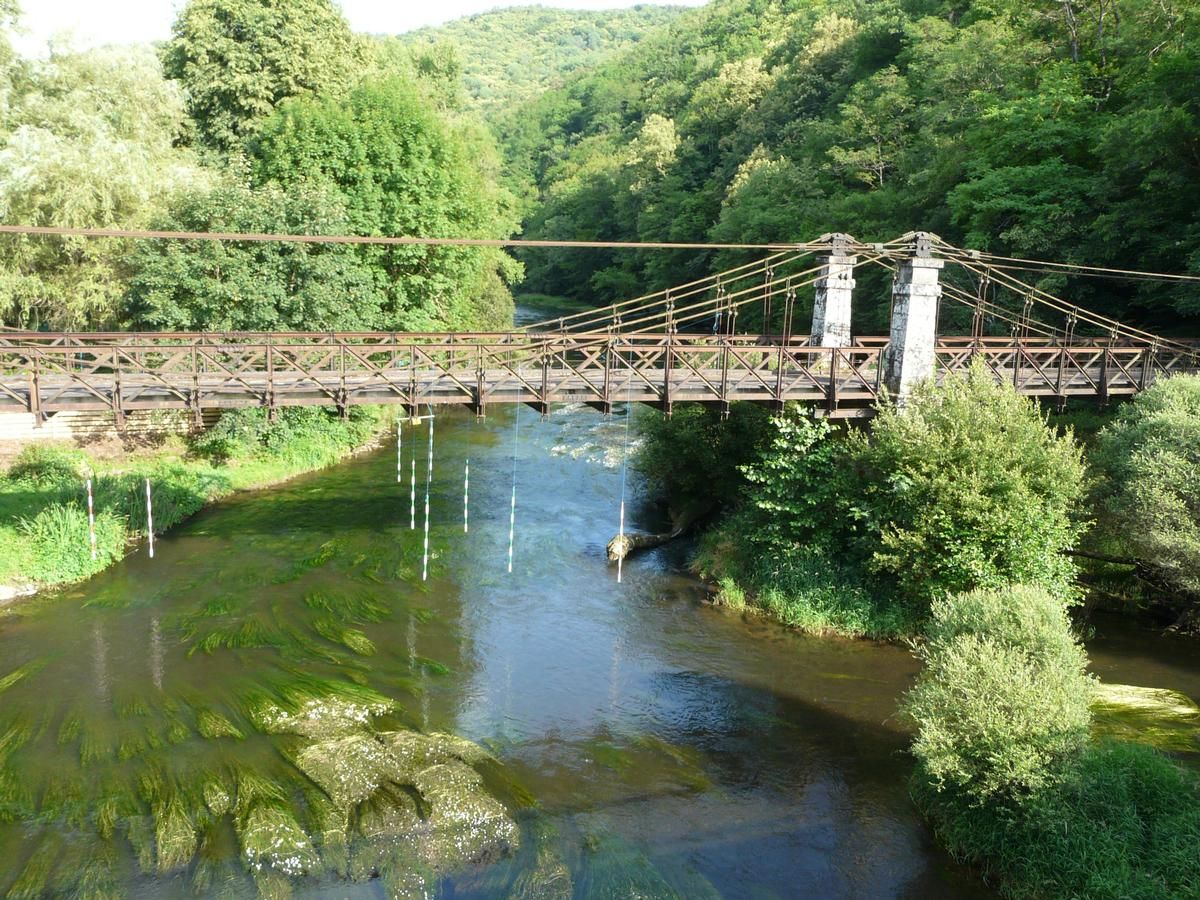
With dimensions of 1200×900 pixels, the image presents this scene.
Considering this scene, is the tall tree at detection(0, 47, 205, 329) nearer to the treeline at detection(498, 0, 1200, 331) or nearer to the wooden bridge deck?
the wooden bridge deck

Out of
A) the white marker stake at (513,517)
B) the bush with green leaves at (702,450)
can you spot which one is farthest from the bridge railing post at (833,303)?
the white marker stake at (513,517)

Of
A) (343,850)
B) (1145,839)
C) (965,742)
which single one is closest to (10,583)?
(343,850)

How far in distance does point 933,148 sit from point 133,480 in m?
29.6

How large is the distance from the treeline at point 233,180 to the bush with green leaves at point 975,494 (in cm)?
1698

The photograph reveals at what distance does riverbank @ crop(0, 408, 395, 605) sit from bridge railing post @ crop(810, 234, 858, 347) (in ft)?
48.5

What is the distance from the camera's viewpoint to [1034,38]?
36062 mm

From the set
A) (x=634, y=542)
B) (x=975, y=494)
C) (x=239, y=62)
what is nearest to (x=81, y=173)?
(x=239, y=62)

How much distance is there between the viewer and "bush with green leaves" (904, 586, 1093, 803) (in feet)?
35.2

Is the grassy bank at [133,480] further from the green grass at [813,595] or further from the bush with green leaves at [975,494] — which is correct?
the bush with green leaves at [975,494]

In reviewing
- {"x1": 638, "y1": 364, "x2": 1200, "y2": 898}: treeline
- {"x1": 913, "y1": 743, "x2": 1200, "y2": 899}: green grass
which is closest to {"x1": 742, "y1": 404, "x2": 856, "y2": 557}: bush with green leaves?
{"x1": 638, "y1": 364, "x2": 1200, "y2": 898}: treeline

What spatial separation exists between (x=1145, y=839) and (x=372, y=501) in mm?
18464

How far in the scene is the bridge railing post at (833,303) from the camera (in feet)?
69.9

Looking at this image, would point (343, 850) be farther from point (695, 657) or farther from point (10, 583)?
point (10, 583)

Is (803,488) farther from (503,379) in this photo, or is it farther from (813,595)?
(503,379)
